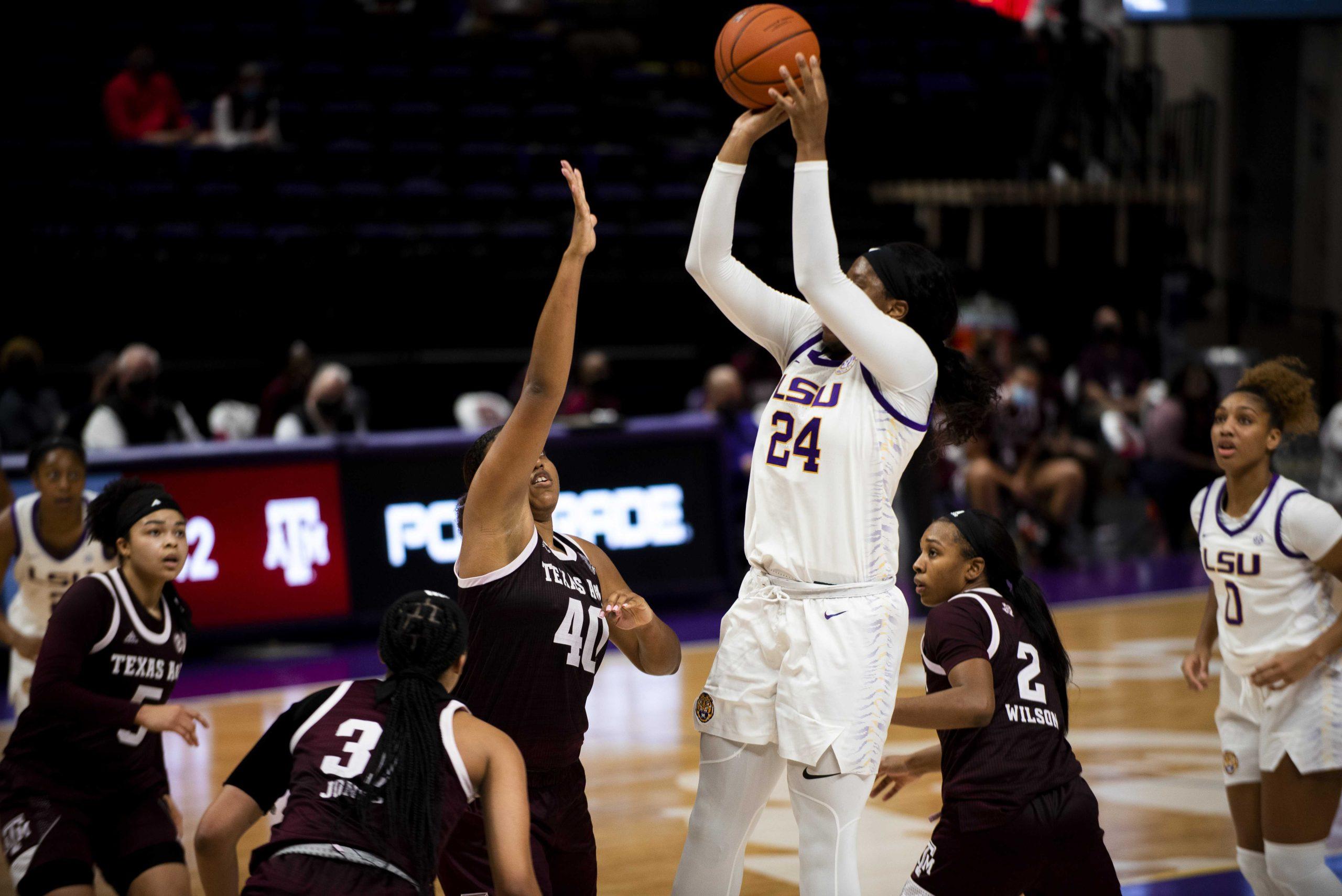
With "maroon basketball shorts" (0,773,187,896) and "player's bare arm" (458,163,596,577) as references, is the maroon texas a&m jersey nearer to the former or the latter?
"player's bare arm" (458,163,596,577)

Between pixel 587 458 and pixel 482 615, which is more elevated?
pixel 482 615

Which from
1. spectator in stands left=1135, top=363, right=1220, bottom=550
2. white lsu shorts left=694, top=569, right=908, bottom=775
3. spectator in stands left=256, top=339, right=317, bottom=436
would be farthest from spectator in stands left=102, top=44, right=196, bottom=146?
white lsu shorts left=694, top=569, right=908, bottom=775

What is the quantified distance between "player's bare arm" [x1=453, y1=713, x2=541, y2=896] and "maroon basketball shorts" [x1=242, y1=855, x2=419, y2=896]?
198mm

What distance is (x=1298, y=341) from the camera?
17969mm

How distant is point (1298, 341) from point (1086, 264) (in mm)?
3369

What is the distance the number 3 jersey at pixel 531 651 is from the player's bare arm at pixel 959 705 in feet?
2.46

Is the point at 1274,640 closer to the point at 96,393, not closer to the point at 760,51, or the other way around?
the point at 760,51

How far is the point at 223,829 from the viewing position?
2965mm

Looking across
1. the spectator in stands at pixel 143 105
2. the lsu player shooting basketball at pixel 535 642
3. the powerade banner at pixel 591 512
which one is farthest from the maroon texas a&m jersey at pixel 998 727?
the spectator in stands at pixel 143 105

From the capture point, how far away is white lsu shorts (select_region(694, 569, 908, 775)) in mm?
3348

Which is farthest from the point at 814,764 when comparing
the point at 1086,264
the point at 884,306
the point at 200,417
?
the point at 1086,264

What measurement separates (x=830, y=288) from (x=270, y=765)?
1.50 m

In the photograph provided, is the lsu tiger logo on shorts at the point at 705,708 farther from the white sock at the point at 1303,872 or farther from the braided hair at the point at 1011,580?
the white sock at the point at 1303,872

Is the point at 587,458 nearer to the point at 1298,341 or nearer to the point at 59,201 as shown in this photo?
the point at 59,201
